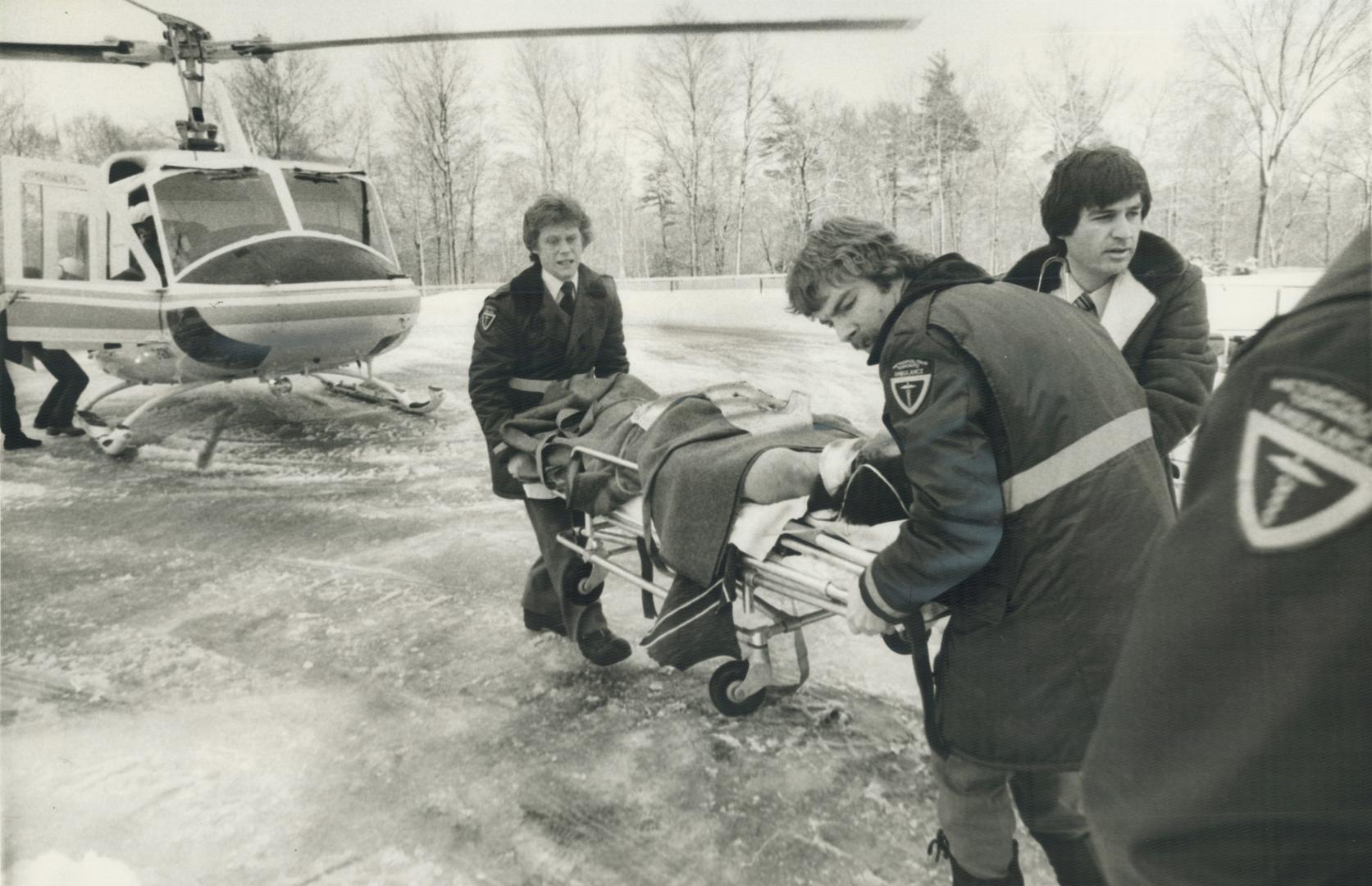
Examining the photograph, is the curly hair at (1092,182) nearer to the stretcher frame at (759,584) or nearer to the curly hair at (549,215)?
the stretcher frame at (759,584)

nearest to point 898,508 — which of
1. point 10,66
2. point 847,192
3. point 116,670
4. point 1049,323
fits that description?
point 1049,323

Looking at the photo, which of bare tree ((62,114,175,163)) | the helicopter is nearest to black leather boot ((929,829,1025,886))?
bare tree ((62,114,175,163))

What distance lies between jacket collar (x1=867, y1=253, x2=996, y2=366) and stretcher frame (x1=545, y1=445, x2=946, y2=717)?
38cm

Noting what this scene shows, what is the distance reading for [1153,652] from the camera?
15.4 inches

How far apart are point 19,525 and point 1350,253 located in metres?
4.29

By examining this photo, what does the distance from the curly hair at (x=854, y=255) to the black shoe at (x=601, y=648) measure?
1.27 metres

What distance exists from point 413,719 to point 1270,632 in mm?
1937

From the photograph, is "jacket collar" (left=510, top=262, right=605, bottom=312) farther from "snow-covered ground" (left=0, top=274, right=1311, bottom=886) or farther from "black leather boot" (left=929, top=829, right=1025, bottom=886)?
"black leather boot" (left=929, top=829, right=1025, bottom=886)

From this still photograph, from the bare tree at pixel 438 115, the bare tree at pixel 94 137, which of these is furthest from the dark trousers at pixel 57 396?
the bare tree at pixel 438 115

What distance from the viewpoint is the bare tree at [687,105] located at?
1.96 meters

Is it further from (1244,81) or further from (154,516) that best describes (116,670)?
(1244,81)

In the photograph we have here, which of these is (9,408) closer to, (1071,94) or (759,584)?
(759,584)

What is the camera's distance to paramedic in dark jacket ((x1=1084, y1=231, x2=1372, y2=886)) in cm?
31

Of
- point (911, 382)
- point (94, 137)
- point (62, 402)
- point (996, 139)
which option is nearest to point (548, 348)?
point (996, 139)
